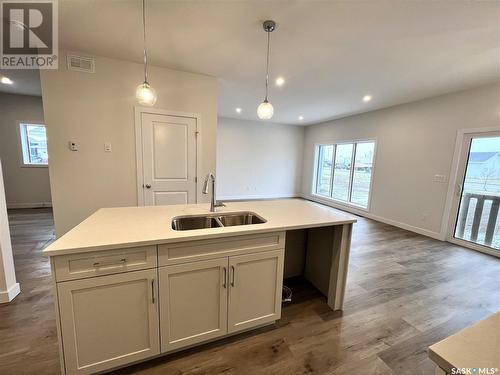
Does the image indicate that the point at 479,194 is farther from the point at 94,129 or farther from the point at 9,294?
Result: the point at 9,294

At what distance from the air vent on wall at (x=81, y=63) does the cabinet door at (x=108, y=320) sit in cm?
282

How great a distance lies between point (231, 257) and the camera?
148cm

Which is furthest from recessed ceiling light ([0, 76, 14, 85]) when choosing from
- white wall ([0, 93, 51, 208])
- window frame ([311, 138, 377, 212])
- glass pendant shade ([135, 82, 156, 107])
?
window frame ([311, 138, 377, 212])

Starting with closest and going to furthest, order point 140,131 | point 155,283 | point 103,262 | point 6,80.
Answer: point 103,262 < point 155,283 < point 140,131 < point 6,80

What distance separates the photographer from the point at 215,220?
74.6 inches

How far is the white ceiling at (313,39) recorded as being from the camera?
1.80 m

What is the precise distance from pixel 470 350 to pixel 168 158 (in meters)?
3.35

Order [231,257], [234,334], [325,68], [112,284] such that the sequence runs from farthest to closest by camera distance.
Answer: [325,68], [234,334], [231,257], [112,284]

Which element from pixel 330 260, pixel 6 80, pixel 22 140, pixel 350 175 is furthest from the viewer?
pixel 350 175

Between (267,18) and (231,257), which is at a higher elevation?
(267,18)

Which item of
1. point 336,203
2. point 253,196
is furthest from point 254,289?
point 253,196

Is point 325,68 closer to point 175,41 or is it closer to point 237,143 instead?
point 175,41

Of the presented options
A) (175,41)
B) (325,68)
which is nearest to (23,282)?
(175,41)

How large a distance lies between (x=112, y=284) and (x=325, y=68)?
131 inches
